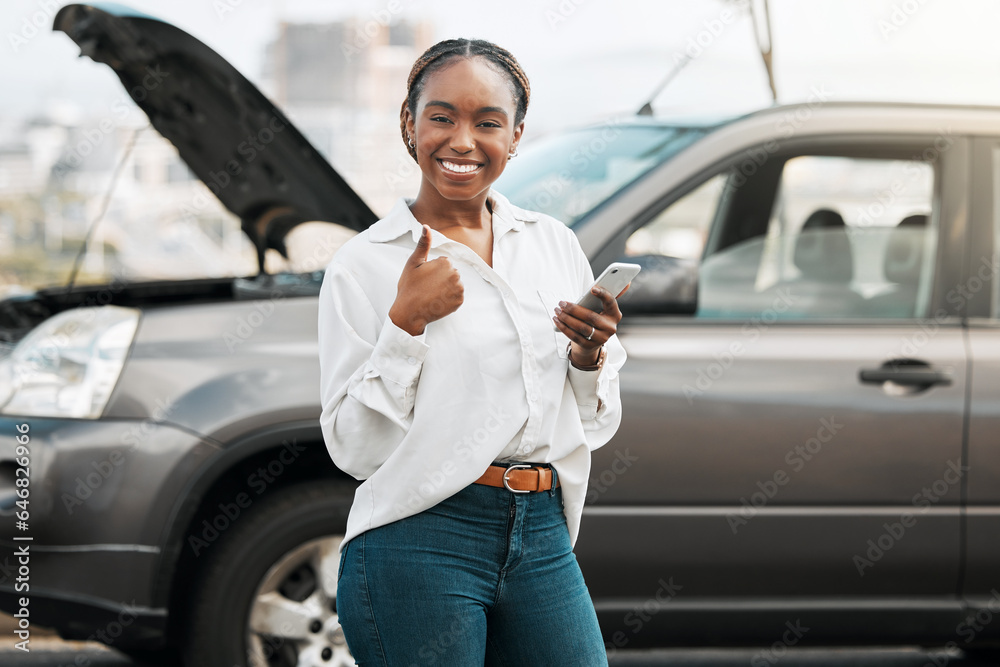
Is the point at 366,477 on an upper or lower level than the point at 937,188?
lower

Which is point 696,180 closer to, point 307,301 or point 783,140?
point 783,140

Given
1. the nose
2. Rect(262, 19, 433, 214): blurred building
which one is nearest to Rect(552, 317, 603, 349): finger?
the nose

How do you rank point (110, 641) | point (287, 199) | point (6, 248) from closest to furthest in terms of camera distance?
point (110, 641)
point (287, 199)
point (6, 248)

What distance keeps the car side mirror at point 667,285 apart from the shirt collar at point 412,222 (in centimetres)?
122

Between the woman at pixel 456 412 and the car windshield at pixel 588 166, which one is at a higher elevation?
the car windshield at pixel 588 166

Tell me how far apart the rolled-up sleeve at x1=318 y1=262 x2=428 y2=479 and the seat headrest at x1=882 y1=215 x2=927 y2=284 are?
2328 mm

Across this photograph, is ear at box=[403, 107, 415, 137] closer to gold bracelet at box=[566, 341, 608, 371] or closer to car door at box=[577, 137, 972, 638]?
gold bracelet at box=[566, 341, 608, 371]

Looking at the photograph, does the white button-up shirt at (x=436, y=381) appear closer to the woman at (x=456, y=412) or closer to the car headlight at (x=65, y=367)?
the woman at (x=456, y=412)

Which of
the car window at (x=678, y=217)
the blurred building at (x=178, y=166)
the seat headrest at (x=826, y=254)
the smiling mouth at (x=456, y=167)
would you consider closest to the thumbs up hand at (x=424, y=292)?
the smiling mouth at (x=456, y=167)

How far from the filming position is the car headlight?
118 inches

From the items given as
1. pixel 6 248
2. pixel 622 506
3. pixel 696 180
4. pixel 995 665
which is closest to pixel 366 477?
pixel 622 506

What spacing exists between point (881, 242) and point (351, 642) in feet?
8.09

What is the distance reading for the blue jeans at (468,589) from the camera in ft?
5.12

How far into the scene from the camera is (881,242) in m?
3.46
